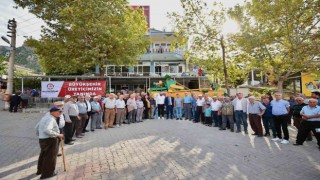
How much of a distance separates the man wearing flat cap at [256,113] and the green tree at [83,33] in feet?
37.7

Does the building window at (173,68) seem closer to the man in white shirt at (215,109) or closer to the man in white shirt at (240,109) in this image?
the man in white shirt at (215,109)

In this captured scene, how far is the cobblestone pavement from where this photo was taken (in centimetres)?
468

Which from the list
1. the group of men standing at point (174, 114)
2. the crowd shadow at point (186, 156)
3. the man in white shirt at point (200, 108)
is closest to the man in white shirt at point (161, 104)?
the group of men standing at point (174, 114)

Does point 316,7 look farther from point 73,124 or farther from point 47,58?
point 47,58

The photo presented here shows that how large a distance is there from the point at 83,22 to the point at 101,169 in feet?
44.8

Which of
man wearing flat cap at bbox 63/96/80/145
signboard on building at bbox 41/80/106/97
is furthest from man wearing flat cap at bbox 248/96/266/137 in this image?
signboard on building at bbox 41/80/106/97

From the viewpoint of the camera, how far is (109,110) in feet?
34.1

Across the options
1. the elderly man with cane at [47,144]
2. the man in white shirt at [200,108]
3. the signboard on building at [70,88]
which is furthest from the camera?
the signboard on building at [70,88]

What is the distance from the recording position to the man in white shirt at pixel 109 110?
10289 mm

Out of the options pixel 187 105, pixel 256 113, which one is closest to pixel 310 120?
→ pixel 256 113

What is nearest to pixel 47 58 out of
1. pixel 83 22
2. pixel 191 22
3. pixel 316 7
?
pixel 83 22

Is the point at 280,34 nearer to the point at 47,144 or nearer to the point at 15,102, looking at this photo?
the point at 47,144

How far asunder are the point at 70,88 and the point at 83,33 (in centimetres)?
443

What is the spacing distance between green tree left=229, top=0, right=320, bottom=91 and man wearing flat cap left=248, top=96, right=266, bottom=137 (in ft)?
16.2
